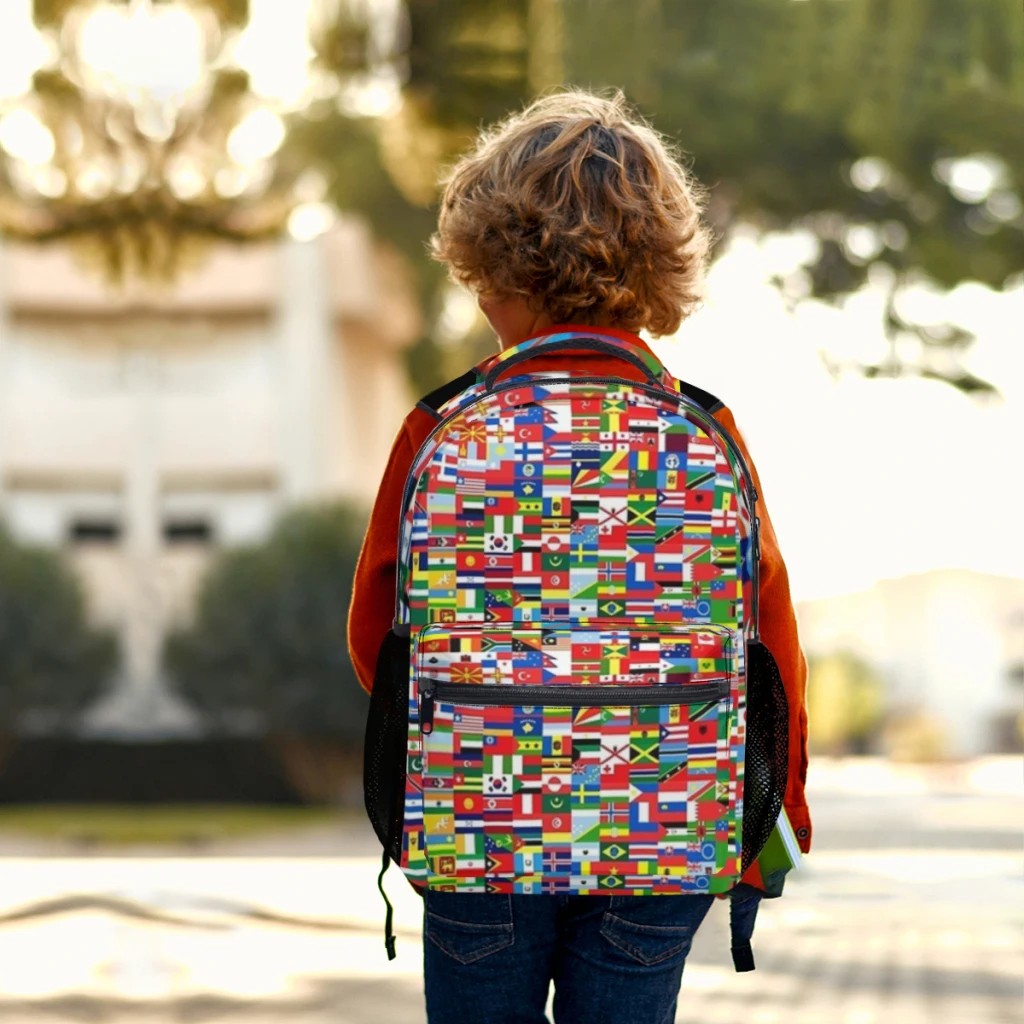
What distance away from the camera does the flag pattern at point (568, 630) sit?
1.82 meters

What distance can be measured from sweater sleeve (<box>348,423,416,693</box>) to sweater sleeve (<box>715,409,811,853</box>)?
0.40m

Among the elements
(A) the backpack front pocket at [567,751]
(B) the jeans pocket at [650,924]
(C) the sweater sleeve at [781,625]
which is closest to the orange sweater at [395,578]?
(C) the sweater sleeve at [781,625]

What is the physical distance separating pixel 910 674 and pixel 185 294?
2576 cm

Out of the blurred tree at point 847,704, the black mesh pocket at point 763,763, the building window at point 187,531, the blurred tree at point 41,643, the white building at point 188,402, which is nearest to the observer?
the black mesh pocket at point 763,763

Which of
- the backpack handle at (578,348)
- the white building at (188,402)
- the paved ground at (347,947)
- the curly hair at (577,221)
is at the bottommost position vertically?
the paved ground at (347,947)

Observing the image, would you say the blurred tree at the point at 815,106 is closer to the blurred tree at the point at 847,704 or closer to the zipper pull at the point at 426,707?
the zipper pull at the point at 426,707

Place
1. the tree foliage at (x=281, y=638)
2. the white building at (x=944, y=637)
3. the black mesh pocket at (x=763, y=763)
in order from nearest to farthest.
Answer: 1. the black mesh pocket at (x=763, y=763)
2. the tree foliage at (x=281, y=638)
3. the white building at (x=944, y=637)

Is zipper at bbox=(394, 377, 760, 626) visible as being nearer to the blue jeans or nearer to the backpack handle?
the backpack handle

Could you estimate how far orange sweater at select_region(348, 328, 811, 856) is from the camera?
6.32ft

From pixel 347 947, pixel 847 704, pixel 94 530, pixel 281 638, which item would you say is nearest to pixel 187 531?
pixel 94 530

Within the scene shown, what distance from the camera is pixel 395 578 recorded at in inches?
77.2

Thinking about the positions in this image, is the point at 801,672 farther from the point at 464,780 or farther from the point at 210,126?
the point at 210,126

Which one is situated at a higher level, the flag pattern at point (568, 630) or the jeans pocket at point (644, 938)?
the flag pattern at point (568, 630)

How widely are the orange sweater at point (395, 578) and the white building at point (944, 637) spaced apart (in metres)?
37.7
